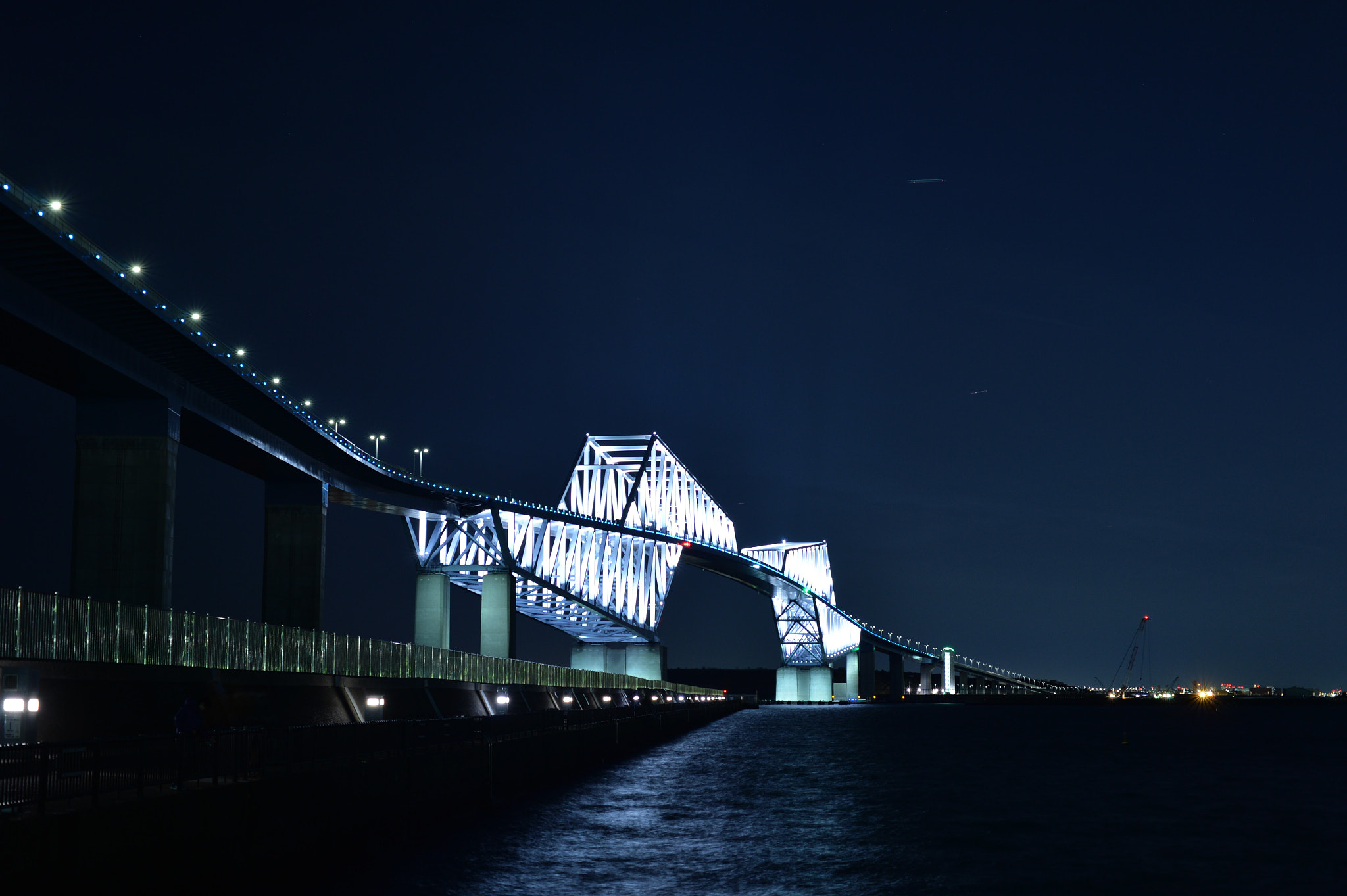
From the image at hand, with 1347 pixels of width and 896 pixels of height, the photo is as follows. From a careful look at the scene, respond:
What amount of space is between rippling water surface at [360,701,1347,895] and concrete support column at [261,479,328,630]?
19375 millimetres

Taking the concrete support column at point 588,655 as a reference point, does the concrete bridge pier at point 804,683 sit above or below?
below

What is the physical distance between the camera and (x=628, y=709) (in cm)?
6606

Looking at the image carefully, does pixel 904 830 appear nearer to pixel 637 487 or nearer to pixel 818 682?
pixel 637 487

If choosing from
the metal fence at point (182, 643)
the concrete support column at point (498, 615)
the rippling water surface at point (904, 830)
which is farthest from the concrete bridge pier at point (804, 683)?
the metal fence at point (182, 643)

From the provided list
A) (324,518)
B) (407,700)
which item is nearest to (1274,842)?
(407,700)

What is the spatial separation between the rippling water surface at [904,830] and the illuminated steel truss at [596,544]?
1313 inches

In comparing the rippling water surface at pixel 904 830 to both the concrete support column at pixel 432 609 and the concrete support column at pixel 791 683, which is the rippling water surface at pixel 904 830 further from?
the concrete support column at pixel 791 683

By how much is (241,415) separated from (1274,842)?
4183cm

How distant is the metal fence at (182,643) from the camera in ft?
75.3

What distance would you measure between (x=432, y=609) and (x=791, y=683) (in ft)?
364

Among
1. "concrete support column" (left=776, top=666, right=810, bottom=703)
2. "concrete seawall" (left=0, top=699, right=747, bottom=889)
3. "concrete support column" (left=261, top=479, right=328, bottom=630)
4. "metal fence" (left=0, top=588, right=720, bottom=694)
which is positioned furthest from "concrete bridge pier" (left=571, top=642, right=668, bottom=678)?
"concrete seawall" (left=0, top=699, right=747, bottom=889)

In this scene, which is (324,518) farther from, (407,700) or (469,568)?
(407,700)

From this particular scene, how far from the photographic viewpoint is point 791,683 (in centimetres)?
19288

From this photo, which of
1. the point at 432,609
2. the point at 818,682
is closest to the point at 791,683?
the point at 818,682
